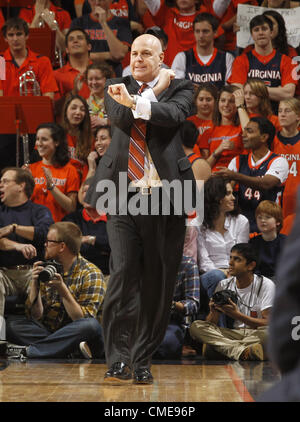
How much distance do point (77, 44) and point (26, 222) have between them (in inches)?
85.0

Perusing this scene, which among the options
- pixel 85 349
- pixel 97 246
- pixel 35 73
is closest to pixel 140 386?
pixel 85 349

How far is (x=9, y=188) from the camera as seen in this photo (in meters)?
5.23

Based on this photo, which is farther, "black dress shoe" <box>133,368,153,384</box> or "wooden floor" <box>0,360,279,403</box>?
"black dress shoe" <box>133,368,153,384</box>

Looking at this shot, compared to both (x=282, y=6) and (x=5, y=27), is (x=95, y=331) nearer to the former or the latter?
(x=5, y=27)

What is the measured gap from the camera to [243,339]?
468 centimetres

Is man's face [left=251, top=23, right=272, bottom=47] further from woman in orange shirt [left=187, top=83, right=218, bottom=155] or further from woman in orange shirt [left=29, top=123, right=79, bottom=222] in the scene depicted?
woman in orange shirt [left=29, top=123, right=79, bottom=222]

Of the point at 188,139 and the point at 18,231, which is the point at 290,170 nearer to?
the point at 188,139

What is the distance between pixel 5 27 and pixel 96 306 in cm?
287

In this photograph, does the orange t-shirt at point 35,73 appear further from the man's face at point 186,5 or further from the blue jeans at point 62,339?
the blue jeans at point 62,339

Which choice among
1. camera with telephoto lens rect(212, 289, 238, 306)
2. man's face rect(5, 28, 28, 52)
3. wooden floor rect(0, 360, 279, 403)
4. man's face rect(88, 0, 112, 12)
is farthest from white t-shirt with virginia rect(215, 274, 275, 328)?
man's face rect(88, 0, 112, 12)

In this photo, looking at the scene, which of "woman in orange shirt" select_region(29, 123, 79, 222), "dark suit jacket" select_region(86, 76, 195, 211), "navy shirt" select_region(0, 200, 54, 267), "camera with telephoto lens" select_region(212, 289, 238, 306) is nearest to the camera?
"dark suit jacket" select_region(86, 76, 195, 211)

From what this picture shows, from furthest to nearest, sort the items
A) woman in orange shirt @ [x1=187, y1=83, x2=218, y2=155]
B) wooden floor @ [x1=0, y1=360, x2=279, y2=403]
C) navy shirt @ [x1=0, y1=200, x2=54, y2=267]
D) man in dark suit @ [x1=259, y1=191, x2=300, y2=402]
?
1. woman in orange shirt @ [x1=187, y1=83, x2=218, y2=155]
2. navy shirt @ [x1=0, y1=200, x2=54, y2=267]
3. wooden floor @ [x1=0, y1=360, x2=279, y2=403]
4. man in dark suit @ [x1=259, y1=191, x2=300, y2=402]

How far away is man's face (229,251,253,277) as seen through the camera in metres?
4.88

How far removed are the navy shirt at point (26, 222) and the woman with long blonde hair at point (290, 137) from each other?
76.6 inches
